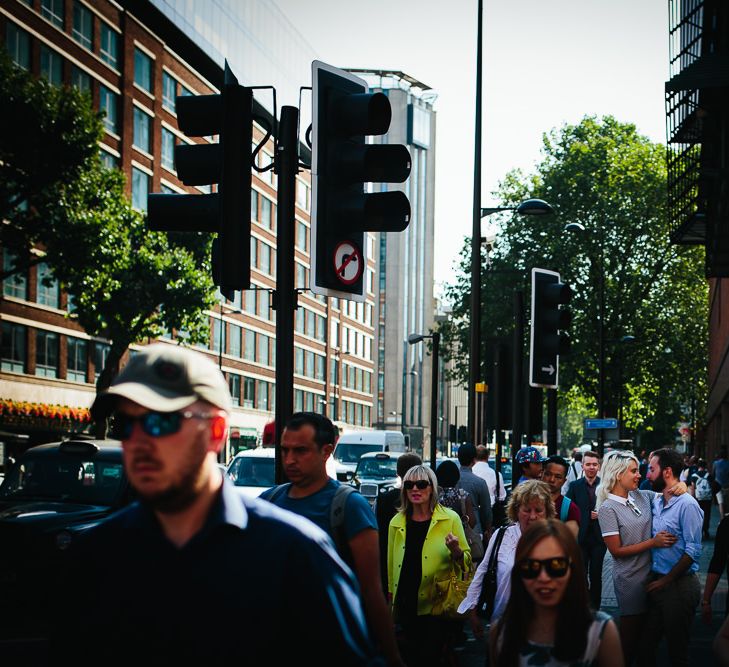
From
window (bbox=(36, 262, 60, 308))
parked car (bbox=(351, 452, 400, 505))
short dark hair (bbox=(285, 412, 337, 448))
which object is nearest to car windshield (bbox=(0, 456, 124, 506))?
short dark hair (bbox=(285, 412, 337, 448))

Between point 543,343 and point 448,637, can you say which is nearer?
point 448,637

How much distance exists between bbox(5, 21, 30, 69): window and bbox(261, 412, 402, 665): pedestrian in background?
43.3 meters

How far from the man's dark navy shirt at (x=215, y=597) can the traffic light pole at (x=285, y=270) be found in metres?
3.88

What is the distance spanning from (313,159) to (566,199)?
53.5m

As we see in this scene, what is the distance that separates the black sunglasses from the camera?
766 centimetres

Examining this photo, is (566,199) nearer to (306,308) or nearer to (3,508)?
(306,308)

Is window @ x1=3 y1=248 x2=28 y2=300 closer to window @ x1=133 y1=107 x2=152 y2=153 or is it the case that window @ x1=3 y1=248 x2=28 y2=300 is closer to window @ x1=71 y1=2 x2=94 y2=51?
window @ x1=71 y1=2 x2=94 y2=51

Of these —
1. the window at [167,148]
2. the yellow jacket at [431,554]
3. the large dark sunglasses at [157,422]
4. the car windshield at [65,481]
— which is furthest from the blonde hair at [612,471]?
the window at [167,148]

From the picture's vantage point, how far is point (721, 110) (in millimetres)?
17531

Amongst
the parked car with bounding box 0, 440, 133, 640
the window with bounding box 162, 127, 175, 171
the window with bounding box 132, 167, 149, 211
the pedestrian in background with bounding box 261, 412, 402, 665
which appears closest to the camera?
the pedestrian in background with bounding box 261, 412, 402, 665

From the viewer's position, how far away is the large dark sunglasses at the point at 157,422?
97.0 inches

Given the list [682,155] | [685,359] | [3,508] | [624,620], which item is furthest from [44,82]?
[685,359]

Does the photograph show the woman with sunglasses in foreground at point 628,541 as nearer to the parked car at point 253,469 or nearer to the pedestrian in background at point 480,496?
the pedestrian in background at point 480,496

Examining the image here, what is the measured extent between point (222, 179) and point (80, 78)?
1938 inches
